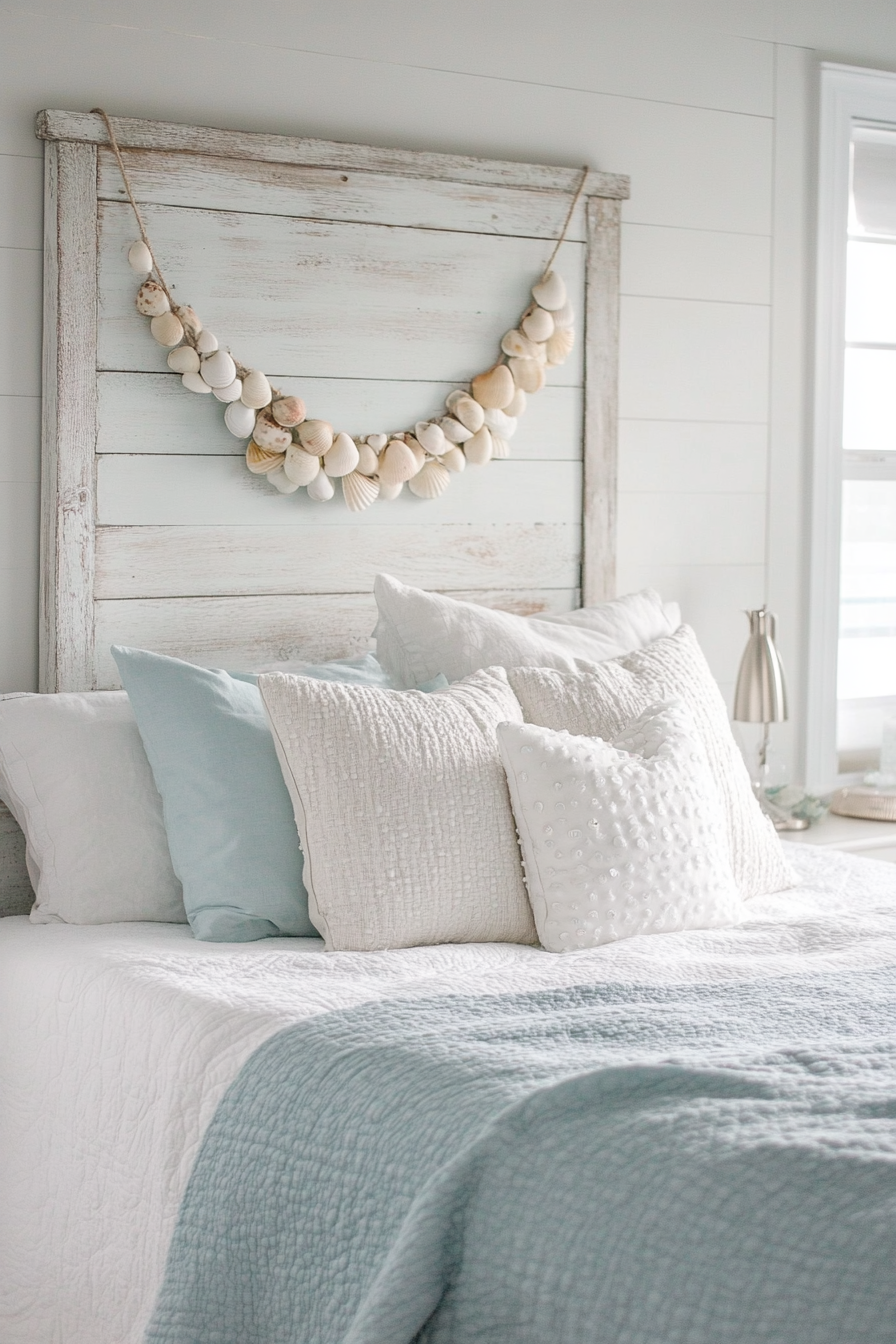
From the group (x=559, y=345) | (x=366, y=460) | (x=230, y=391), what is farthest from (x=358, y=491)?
(x=559, y=345)

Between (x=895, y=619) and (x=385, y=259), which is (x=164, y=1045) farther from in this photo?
(x=895, y=619)

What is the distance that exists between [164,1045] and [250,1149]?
22 cm

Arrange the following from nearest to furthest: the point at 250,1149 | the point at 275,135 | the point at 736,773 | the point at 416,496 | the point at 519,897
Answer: the point at 250,1149
the point at 519,897
the point at 736,773
the point at 275,135
the point at 416,496

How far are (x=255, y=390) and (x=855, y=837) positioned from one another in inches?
56.8

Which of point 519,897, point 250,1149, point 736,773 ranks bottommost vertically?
point 250,1149

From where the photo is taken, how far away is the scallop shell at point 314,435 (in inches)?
91.1

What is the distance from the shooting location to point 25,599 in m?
2.18

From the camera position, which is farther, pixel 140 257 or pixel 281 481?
pixel 281 481

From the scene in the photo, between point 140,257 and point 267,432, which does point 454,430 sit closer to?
point 267,432

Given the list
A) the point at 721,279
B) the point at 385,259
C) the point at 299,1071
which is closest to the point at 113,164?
the point at 385,259

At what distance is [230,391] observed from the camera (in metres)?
2.27

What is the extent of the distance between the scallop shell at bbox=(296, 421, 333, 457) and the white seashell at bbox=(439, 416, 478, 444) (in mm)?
242

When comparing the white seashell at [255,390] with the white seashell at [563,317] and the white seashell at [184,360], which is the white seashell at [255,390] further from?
the white seashell at [563,317]

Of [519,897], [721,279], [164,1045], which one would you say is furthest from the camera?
[721,279]
